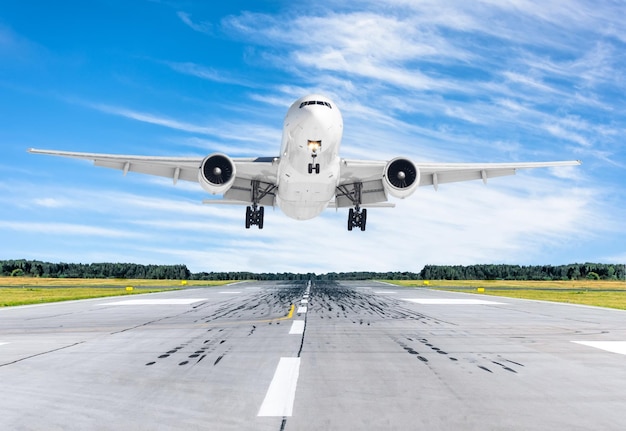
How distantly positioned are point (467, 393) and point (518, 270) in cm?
11296

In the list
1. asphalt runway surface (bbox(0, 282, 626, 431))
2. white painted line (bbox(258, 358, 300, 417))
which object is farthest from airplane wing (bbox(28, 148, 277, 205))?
white painted line (bbox(258, 358, 300, 417))

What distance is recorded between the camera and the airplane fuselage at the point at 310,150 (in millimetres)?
24078

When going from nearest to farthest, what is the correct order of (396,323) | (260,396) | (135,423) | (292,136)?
1. (135,423)
2. (260,396)
3. (396,323)
4. (292,136)

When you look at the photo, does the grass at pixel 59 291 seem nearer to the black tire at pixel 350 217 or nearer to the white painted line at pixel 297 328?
the black tire at pixel 350 217

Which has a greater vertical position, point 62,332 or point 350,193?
point 350,193

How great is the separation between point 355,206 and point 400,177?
5.97 meters

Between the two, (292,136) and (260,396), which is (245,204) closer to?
(292,136)

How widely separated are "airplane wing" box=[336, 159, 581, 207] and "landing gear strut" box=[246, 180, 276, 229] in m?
4.43

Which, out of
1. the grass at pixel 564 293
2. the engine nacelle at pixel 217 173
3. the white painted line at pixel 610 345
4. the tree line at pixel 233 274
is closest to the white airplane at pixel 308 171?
the engine nacelle at pixel 217 173

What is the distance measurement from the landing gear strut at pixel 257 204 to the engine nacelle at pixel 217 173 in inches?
187

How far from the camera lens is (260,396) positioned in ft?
19.5

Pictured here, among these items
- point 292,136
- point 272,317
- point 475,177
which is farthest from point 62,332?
point 475,177

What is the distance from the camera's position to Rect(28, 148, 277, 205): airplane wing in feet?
95.0

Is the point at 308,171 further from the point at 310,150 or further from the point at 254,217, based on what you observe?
the point at 254,217
